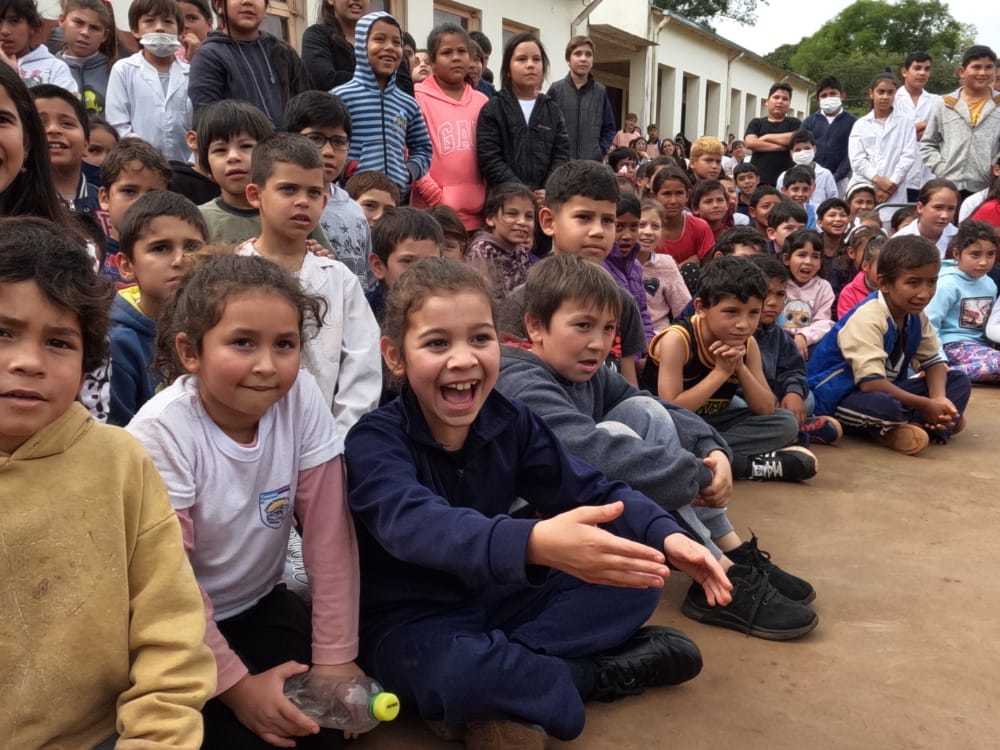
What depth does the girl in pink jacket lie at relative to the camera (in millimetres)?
4715

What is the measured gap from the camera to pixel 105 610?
1.30 m

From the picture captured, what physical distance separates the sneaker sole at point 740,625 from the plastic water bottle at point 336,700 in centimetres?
105

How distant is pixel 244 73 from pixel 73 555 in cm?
310

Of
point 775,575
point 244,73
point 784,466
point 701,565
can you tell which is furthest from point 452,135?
point 701,565

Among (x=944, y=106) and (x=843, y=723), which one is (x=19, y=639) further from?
(x=944, y=106)

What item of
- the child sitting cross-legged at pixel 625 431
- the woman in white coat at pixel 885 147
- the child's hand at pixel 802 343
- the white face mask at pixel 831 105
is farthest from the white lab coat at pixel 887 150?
the child sitting cross-legged at pixel 625 431

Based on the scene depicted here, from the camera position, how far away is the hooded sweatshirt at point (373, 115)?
4172 millimetres

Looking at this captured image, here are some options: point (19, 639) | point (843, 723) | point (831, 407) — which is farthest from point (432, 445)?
point (831, 407)

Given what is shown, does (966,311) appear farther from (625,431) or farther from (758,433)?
(625,431)

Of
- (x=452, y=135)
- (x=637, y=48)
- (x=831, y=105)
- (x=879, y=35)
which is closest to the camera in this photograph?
(x=452, y=135)

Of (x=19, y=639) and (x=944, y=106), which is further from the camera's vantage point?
(x=944, y=106)

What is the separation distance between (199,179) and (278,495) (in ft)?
7.65

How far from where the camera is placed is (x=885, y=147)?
7906mm

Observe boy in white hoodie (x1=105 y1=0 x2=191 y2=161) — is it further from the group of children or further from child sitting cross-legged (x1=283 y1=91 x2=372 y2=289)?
child sitting cross-legged (x1=283 y1=91 x2=372 y2=289)
